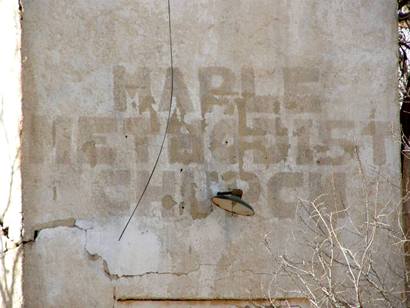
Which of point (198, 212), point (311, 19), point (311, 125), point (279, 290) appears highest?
point (311, 19)

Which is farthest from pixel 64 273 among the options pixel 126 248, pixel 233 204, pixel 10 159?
pixel 233 204

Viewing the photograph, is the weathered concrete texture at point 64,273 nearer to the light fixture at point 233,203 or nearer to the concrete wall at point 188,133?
the concrete wall at point 188,133

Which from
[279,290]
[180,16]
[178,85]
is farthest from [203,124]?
[279,290]

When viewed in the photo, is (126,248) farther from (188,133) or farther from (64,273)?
(188,133)

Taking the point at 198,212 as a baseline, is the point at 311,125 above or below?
above

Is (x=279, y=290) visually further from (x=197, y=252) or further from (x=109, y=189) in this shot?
(x=109, y=189)

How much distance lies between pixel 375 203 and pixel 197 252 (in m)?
1.85

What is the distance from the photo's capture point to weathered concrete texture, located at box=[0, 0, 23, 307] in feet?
31.1

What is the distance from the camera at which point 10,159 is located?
9688 mm

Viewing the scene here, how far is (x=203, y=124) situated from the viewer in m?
10.1

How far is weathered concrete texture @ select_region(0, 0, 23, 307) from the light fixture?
6.05 ft

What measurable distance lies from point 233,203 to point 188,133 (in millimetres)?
827

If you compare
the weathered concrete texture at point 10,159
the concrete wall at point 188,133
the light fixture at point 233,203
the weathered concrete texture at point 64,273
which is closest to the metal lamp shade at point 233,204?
the light fixture at point 233,203

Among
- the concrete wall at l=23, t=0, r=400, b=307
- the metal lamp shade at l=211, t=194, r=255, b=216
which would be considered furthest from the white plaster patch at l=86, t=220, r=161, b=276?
the metal lamp shade at l=211, t=194, r=255, b=216
